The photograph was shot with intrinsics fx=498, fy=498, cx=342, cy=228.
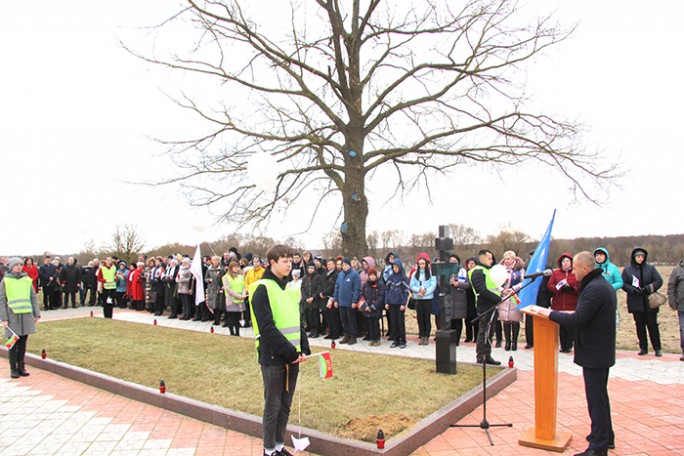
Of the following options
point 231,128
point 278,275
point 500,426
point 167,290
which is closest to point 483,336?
point 500,426

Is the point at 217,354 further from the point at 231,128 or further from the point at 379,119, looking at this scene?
the point at 379,119

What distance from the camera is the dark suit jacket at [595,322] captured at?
5047mm

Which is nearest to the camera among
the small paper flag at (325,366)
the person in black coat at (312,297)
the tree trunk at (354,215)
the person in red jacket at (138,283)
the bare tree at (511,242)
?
the small paper flag at (325,366)

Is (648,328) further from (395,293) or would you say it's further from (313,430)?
(313,430)

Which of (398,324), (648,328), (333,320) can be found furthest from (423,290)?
(648,328)

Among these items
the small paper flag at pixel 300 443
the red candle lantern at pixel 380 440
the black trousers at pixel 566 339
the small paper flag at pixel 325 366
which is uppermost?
the small paper flag at pixel 325 366

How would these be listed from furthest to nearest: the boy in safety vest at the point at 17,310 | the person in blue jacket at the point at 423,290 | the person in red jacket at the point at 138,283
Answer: the person in red jacket at the point at 138,283
the person in blue jacket at the point at 423,290
the boy in safety vest at the point at 17,310

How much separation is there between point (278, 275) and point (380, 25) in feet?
43.4

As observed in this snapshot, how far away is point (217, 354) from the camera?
10047 mm

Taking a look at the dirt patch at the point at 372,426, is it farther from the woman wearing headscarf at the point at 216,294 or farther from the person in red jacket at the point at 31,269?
the person in red jacket at the point at 31,269

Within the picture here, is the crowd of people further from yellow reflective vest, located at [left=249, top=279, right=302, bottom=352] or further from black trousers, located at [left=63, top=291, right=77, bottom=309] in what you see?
black trousers, located at [left=63, top=291, right=77, bottom=309]

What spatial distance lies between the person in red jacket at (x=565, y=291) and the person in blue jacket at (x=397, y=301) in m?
3.16

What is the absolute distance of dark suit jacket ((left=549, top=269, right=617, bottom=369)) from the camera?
5.05m

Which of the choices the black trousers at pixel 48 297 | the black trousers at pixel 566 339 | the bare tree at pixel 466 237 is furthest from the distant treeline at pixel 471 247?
the black trousers at pixel 566 339
